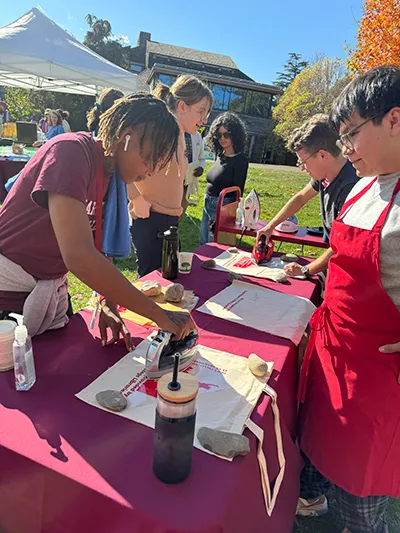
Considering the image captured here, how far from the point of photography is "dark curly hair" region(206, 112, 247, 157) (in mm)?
4418

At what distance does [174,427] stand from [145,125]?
0.95 meters

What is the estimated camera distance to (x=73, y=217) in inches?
41.8

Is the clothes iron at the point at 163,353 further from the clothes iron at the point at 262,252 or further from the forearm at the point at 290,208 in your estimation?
the forearm at the point at 290,208

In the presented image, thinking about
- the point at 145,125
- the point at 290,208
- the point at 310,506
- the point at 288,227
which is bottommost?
the point at 310,506

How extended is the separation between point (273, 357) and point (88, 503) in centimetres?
84

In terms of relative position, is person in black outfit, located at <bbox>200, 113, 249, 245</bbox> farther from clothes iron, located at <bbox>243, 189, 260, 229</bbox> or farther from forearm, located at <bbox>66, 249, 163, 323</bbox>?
forearm, located at <bbox>66, 249, 163, 323</bbox>

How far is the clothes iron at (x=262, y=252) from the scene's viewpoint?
2555 mm

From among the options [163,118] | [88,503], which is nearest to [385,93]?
[163,118]

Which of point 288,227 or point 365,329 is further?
point 288,227

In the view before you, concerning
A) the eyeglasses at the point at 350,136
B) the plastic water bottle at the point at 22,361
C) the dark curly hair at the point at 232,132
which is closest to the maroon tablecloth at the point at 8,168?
the dark curly hair at the point at 232,132

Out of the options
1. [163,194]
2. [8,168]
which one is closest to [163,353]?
[163,194]

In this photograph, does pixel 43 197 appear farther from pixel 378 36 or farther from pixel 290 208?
pixel 378 36

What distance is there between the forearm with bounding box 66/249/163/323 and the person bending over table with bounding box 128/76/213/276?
134cm

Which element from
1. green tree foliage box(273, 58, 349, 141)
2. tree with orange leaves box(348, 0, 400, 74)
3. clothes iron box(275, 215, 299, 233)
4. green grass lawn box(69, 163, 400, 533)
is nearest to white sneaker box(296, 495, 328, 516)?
green grass lawn box(69, 163, 400, 533)
